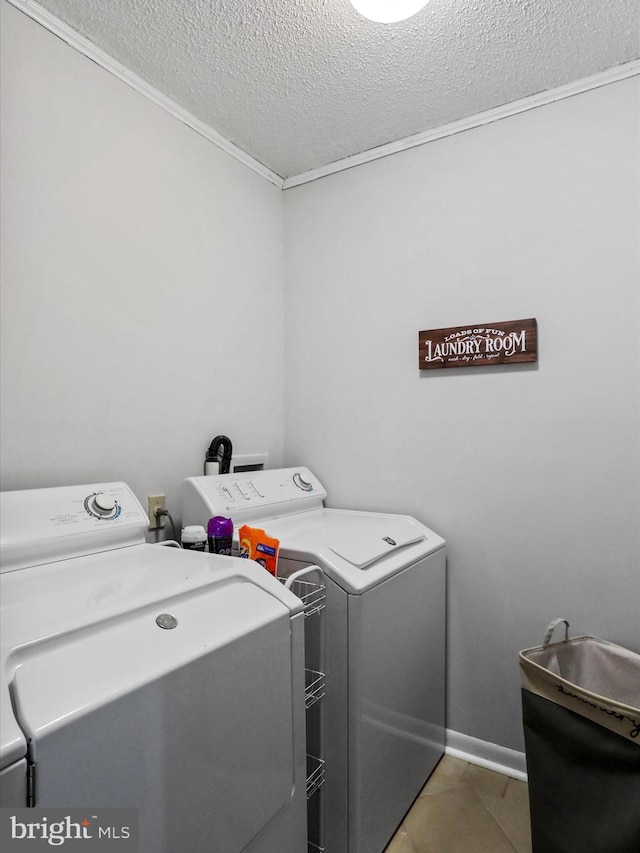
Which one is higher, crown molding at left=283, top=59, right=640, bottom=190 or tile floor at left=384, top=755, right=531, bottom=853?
crown molding at left=283, top=59, right=640, bottom=190

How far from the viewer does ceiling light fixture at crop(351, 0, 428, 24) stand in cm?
138

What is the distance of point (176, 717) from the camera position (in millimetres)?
882

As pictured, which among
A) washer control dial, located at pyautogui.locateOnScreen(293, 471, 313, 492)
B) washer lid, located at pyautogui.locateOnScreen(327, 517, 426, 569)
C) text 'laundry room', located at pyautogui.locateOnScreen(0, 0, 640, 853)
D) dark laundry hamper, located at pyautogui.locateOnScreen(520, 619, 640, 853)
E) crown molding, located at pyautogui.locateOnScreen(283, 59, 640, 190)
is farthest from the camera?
washer control dial, located at pyautogui.locateOnScreen(293, 471, 313, 492)

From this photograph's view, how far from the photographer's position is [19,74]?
1.44m

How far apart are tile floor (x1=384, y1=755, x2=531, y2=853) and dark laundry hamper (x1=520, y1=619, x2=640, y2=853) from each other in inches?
8.5

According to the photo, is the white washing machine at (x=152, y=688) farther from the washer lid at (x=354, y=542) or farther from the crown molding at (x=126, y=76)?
the crown molding at (x=126, y=76)

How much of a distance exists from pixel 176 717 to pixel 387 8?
1780 millimetres

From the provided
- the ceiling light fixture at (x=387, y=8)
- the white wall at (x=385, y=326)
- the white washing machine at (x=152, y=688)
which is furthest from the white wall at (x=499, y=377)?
the white washing machine at (x=152, y=688)

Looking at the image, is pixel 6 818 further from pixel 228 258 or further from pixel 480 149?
pixel 480 149

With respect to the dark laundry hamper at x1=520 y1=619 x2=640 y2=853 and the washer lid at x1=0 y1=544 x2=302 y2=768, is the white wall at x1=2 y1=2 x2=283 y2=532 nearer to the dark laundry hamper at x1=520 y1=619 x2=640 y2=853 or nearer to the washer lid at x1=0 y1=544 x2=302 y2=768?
the washer lid at x1=0 y1=544 x2=302 y2=768

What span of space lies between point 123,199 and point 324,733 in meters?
1.79

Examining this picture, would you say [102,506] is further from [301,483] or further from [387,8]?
[387,8]

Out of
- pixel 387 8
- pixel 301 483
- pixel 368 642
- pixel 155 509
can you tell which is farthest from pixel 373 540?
pixel 387 8

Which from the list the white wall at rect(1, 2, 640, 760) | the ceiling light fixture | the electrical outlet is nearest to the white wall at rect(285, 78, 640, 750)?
the white wall at rect(1, 2, 640, 760)
